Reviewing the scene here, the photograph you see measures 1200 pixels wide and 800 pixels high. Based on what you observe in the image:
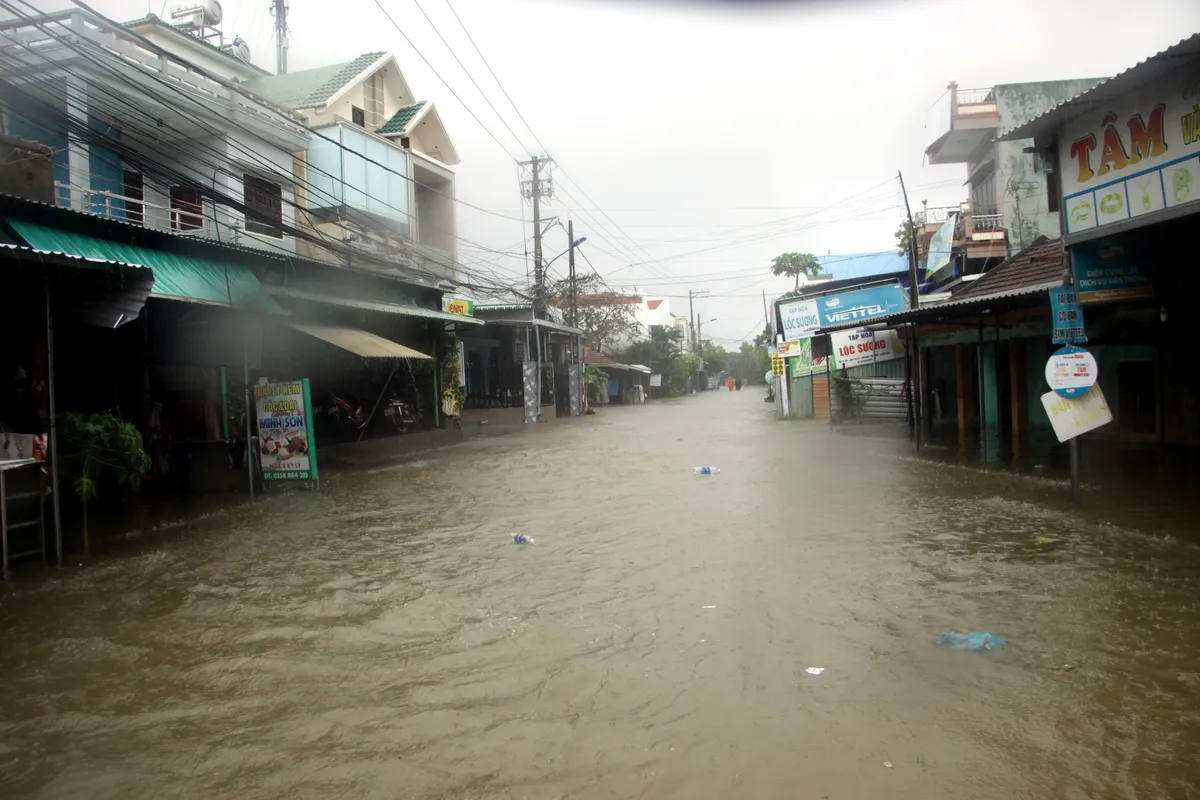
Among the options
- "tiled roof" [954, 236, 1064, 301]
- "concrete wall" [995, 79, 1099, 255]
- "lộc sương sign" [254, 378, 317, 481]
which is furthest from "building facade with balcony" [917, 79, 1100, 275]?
"lộc sương sign" [254, 378, 317, 481]

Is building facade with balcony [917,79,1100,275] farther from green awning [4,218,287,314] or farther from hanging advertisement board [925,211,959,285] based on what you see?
green awning [4,218,287,314]

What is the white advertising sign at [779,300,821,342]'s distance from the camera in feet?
79.2

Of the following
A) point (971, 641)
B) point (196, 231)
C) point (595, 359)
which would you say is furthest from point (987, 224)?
point (595, 359)

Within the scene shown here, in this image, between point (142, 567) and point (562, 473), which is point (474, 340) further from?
point (142, 567)

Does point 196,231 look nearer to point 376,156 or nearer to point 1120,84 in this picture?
point 376,156

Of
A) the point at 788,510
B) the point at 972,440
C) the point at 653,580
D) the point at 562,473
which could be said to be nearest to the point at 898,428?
the point at 972,440

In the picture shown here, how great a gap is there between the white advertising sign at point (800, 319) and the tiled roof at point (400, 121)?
1373cm

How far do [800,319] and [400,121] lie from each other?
14595 millimetres

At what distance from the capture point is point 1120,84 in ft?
24.1

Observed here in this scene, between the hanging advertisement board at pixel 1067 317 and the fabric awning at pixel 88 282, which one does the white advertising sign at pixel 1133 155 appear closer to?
the hanging advertisement board at pixel 1067 317

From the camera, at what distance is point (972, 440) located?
16281 millimetres

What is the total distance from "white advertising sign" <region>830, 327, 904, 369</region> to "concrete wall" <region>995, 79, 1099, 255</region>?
4.71m

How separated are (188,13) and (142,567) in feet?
72.3

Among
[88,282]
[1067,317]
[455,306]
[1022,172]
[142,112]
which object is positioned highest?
[1022,172]
